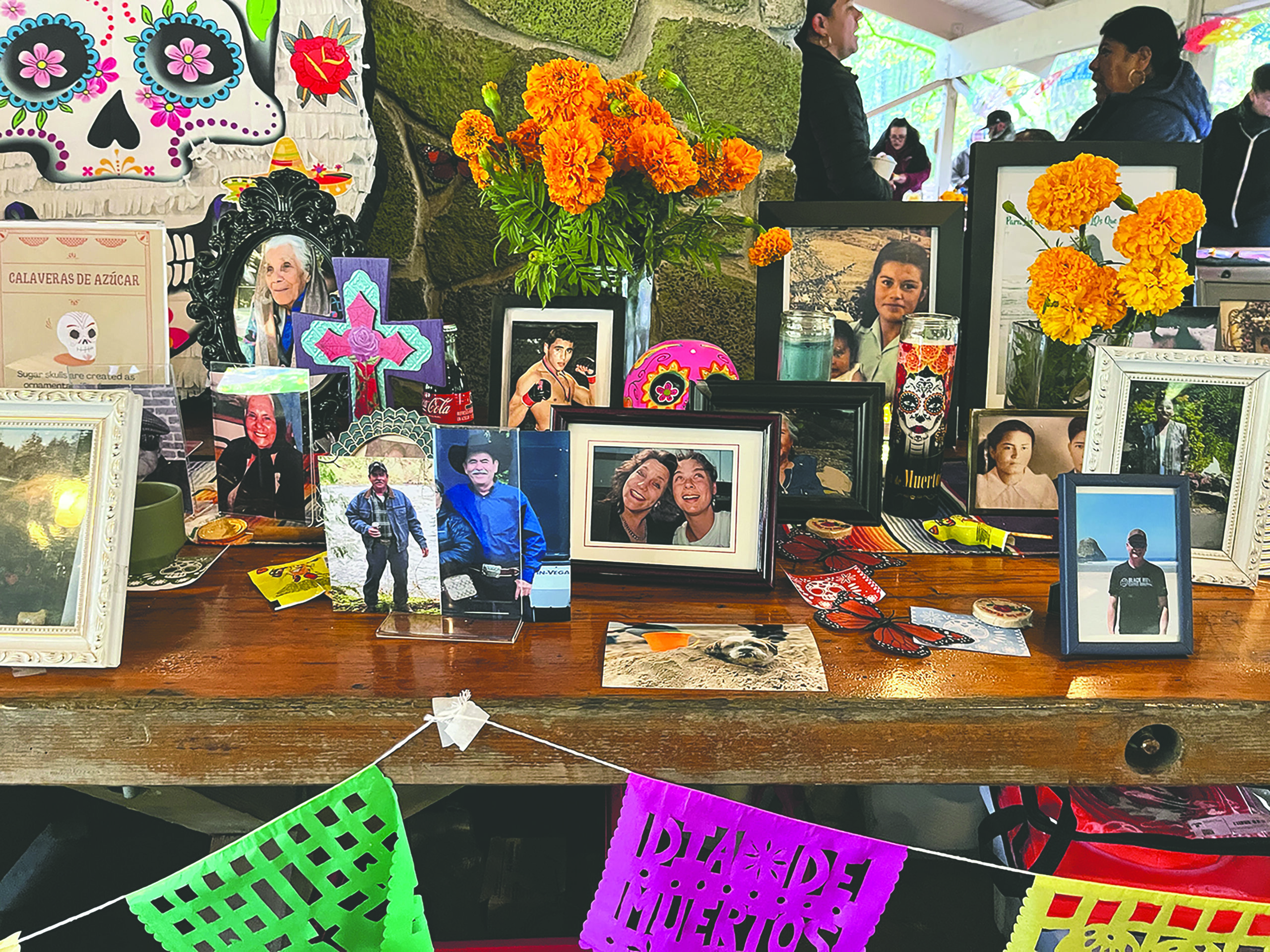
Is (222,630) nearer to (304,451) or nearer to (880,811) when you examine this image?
(304,451)

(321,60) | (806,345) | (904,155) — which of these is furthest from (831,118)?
(321,60)

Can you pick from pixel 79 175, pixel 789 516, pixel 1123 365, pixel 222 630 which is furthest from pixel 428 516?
pixel 79 175

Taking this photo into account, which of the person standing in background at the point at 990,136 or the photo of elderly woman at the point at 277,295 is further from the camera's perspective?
the person standing in background at the point at 990,136

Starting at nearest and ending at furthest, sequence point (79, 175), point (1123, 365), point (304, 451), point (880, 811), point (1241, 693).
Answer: point (1241, 693) < point (1123, 365) < point (304, 451) < point (79, 175) < point (880, 811)

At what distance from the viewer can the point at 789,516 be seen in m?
1.13

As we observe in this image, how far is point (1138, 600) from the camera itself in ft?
2.79

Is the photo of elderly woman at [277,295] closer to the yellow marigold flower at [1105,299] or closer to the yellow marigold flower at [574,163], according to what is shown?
the yellow marigold flower at [574,163]

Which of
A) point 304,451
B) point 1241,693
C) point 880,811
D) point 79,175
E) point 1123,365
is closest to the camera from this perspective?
point 1241,693

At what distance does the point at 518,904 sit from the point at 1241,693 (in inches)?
41.3

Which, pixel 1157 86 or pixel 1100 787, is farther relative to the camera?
pixel 1157 86

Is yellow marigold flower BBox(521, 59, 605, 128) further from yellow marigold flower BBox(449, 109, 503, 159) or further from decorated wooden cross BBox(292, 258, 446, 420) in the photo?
decorated wooden cross BBox(292, 258, 446, 420)

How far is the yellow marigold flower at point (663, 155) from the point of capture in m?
1.02

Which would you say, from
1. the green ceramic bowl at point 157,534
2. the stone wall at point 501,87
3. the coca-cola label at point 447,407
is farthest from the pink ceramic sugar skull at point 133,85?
the green ceramic bowl at point 157,534

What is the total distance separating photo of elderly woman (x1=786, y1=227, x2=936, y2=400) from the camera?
1.34 m
